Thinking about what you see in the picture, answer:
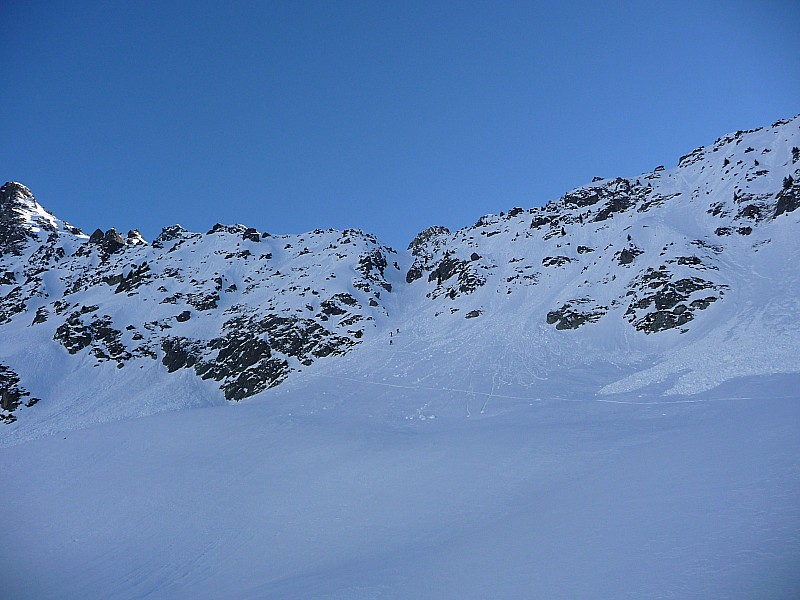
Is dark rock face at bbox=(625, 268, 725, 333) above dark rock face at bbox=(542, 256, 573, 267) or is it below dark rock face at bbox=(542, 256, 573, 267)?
below

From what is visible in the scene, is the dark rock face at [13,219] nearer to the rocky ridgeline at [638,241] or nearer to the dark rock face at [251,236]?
the dark rock face at [251,236]

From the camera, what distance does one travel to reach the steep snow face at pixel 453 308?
3328cm

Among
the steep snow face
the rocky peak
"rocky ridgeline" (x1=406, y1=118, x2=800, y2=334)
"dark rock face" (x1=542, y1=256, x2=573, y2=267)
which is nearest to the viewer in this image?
the steep snow face

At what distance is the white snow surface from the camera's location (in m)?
9.91

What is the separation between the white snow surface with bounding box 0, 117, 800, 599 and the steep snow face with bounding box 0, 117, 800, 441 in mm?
399

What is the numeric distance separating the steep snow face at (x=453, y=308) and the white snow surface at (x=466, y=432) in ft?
1.31

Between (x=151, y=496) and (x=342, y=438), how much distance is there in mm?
10368

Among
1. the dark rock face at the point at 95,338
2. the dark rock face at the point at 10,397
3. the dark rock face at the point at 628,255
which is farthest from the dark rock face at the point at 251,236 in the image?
the dark rock face at the point at 628,255

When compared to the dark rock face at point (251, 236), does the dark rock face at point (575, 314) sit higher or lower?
lower

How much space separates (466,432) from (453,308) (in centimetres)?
3510

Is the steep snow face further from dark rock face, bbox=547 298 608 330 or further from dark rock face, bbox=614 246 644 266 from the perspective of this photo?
dark rock face, bbox=614 246 644 266

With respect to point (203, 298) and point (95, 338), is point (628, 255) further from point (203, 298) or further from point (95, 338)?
point (95, 338)

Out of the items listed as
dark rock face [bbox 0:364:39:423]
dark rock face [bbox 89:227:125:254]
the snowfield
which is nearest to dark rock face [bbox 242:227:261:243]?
dark rock face [bbox 89:227:125:254]

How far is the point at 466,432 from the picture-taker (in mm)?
23453
